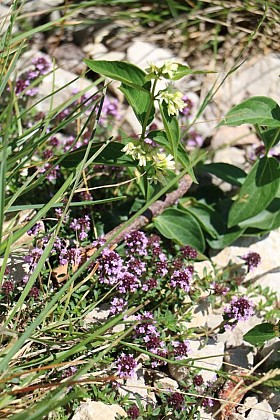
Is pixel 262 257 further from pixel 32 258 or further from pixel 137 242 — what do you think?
pixel 32 258

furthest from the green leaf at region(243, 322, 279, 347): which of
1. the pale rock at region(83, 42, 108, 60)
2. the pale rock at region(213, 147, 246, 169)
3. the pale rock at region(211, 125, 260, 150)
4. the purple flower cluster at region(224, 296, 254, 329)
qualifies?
the pale rock at region(83, 42, 108, 60)

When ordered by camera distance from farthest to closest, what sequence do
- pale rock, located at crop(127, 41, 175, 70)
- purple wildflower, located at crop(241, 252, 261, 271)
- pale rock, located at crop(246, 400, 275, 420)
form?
pale rock, located at crop(127, 41, 175, 70)
purple wildflower, located at crop(241, 252, 261, 271)
pale rock, located at crop(246, 400, 275, 420)

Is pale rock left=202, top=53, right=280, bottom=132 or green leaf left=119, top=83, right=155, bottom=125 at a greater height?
green leaf left=119, top=83, right=155, bottom=125

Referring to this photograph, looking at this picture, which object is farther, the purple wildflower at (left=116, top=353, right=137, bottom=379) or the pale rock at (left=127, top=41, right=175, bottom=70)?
the pale rock at (left=127, top=41, right=175, bottom=70)

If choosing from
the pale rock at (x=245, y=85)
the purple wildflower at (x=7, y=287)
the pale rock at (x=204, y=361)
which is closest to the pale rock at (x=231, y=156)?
the pale rock at (x=245, y=85)

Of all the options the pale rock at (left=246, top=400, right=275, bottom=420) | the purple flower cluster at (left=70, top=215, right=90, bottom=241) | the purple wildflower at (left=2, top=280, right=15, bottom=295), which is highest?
the purple wildflower at (left=2, top=280, right=15, bottom=295)

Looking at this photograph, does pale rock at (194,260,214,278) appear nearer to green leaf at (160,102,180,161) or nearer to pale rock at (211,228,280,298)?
pale rock at (211,228,280,298)
